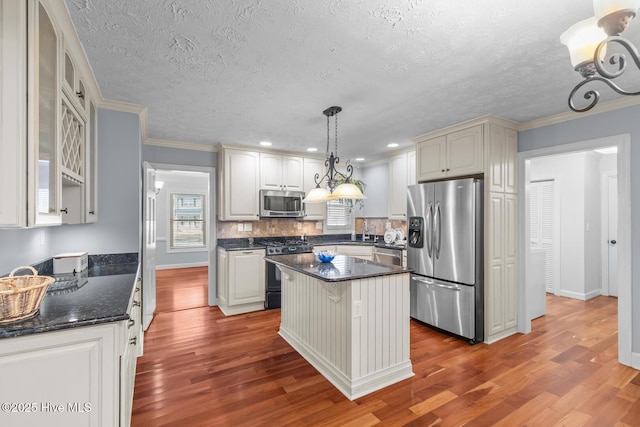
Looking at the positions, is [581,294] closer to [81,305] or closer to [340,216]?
[340,216]

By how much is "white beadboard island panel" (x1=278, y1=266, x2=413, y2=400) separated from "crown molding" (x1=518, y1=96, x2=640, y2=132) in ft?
8.08

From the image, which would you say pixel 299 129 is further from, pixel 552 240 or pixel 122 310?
pixel 552 240

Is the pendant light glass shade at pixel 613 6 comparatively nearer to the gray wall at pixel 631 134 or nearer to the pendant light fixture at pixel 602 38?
the pendant light fixture at pixel 602 38

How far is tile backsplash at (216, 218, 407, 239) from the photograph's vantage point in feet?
15.9

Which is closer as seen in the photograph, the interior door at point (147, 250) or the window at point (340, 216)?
the interior door at point (147, 250)

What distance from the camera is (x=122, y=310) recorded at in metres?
1.49

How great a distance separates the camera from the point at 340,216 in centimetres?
575

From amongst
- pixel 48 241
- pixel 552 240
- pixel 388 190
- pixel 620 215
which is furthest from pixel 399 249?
pixel 48 241

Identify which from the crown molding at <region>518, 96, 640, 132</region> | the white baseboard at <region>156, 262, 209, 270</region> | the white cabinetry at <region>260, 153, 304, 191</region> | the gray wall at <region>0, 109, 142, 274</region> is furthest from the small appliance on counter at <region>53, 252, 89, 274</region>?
the white baseboard at <region>156, 262, 209, 270</region>

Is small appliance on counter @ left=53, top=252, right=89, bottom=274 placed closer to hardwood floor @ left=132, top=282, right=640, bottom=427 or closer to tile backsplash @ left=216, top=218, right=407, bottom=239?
hardwood floor @ left=132, top=282, right=640, bottom=427

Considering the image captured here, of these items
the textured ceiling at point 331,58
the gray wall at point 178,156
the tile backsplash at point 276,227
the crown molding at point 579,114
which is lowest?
the tile backsplash at point 276,227

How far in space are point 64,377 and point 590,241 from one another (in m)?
6.74

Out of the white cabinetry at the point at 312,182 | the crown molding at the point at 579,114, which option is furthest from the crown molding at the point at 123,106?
the crown molding at the point at 579,114

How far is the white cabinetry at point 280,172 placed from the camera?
15.9 feet
